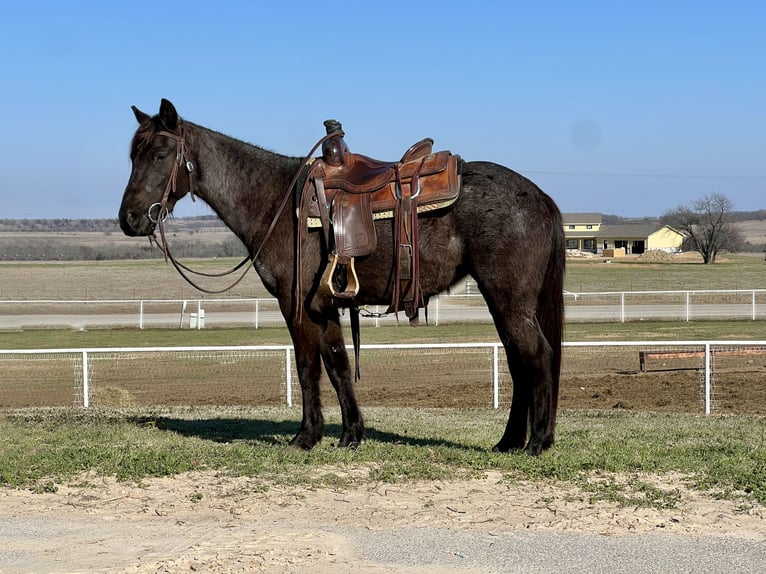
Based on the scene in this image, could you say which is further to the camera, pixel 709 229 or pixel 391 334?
pixel 709 229

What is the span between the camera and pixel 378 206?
7.17 metres

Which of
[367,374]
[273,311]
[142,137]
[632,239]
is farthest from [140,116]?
[632,239]

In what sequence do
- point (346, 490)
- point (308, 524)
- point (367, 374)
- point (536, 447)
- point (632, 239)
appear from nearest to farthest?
point (308, 524) < point (346, 490) < point (536, 447) < point (367, 374) < point (632, 239)

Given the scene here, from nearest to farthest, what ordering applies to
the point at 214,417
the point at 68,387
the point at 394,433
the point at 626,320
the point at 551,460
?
the point at 551,460 < the point at 394,433 < the point at 214,417 < the point at 68,387 < the point at 626,320

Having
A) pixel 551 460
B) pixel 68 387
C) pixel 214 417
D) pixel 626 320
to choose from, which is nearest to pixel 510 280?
pixel 551 460

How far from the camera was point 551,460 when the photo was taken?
6.94 metres

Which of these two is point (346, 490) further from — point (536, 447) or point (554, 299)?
point (554, 299)

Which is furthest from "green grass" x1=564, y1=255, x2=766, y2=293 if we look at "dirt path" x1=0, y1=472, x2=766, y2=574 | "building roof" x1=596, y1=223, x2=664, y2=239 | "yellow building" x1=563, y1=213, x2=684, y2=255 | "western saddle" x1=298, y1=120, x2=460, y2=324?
"dirt path" x1=0, y1=472, x2=766, y2=574

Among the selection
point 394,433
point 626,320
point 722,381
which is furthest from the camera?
point 626,320

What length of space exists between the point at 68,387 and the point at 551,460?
1287cm

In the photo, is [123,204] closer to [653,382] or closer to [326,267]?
[326,267]

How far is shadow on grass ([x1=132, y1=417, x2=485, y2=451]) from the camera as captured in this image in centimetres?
826

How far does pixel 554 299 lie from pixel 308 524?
2.71 metres

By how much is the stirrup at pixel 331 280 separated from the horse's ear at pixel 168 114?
5.66 ft
